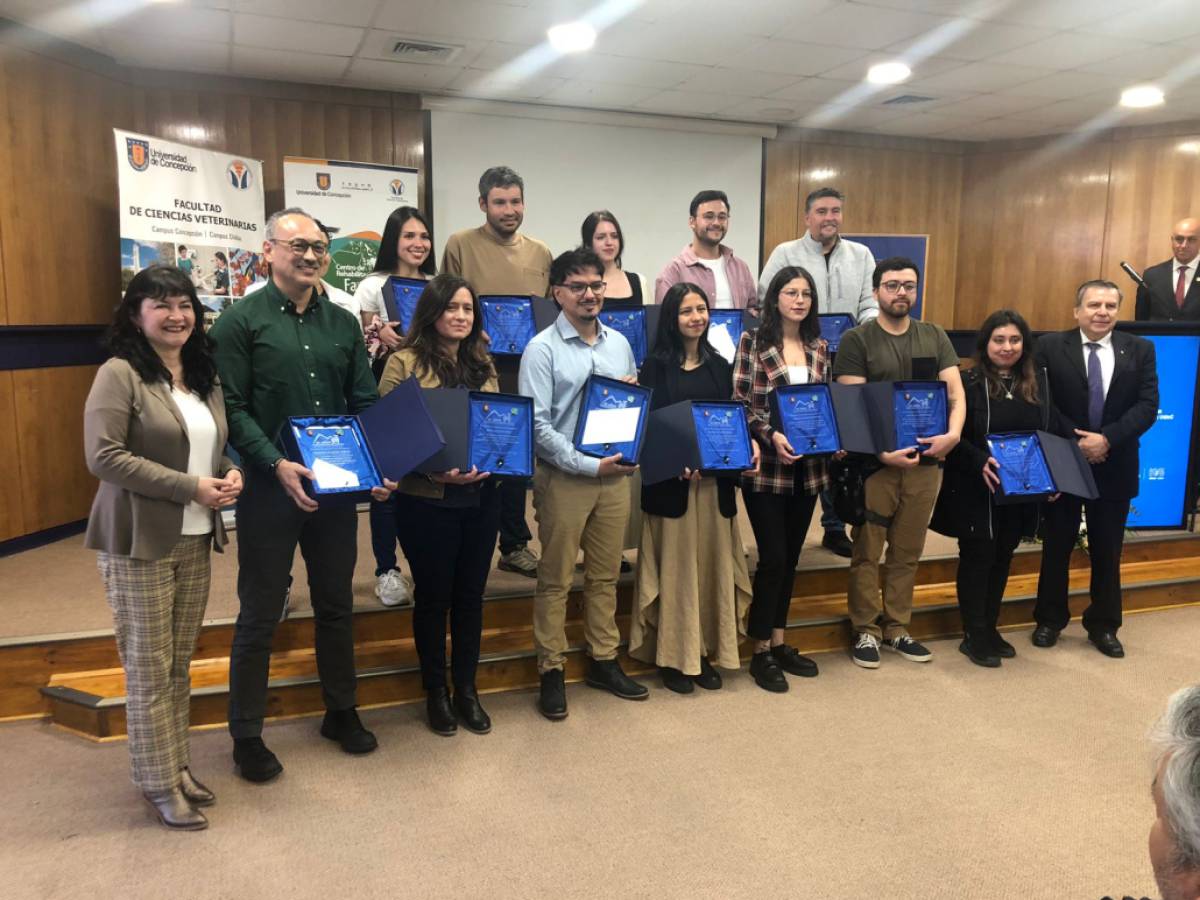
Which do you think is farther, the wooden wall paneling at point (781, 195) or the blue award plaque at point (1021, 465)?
the wooden wall paneling at point (781, 195)

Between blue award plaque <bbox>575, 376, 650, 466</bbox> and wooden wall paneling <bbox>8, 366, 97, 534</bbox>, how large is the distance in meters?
3.54

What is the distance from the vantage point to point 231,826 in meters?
2.30

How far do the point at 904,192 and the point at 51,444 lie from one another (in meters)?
7.51

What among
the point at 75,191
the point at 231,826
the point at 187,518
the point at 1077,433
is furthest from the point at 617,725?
the point at 75,191

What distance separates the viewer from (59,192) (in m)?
4.91

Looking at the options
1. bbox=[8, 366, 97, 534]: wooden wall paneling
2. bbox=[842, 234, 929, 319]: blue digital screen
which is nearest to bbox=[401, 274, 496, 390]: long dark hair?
bbox=[8, 366, 97, 534]: wooden wall paneling

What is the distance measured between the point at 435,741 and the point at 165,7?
415 centimetres

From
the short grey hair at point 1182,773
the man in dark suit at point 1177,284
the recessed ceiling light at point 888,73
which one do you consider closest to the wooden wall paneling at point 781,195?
the recessed ceiling light at point 888,73

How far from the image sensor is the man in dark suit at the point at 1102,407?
136 inches

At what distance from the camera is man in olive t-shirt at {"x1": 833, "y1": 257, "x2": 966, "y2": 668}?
10.5 feet

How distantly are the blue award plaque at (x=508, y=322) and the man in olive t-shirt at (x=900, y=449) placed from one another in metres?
1.22

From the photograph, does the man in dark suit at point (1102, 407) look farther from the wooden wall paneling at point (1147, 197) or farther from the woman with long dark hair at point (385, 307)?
the wooden wall paneling at point (1147, 197)

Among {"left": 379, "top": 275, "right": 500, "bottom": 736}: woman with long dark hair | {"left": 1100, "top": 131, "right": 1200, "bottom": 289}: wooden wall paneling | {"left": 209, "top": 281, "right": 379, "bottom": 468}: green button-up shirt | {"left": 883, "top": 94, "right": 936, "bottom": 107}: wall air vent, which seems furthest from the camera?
{"left": 1100, "top": 131, "right": 1200, "bottom": 289}: wooden wall paneling

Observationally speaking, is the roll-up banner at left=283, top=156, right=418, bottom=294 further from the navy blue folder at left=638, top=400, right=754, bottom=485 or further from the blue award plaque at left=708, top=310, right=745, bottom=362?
the navy blue folder at left=638, top=400, right=754, bottom=485
